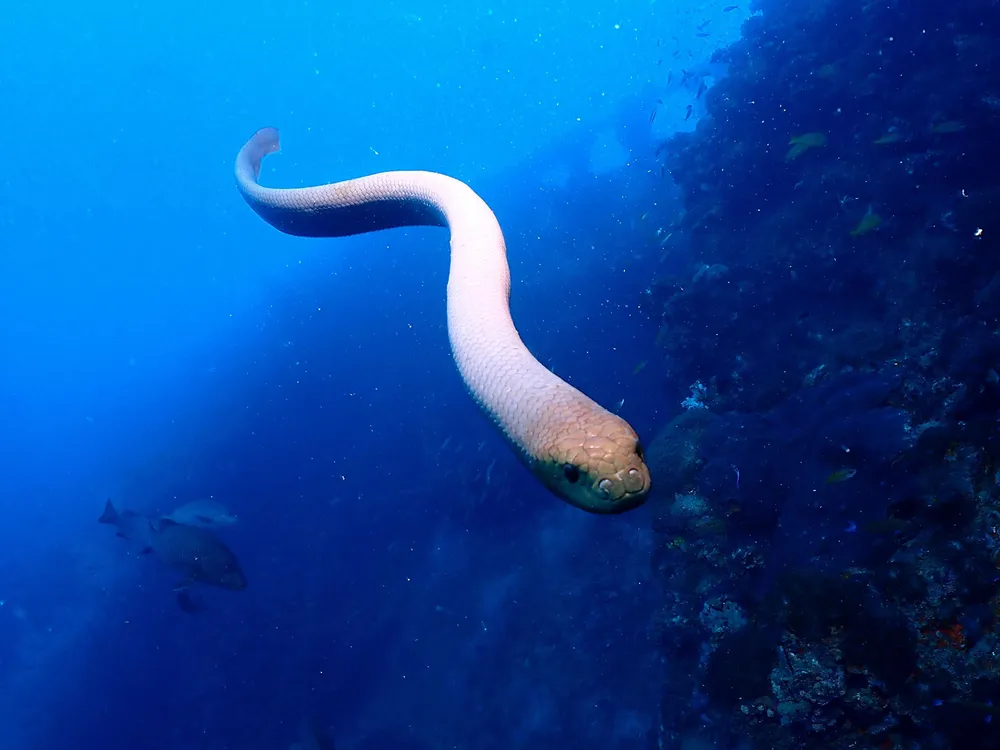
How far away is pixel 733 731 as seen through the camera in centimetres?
517

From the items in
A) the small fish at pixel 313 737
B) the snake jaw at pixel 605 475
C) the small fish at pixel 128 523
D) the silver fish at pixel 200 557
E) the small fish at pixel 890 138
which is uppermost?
the snake jaw at pixel 605 475

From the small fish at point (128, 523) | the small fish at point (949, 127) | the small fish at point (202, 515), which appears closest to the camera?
the small fish at point (949, 127)

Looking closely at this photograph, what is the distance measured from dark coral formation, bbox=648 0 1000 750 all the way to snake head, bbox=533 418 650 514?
12.8 ft

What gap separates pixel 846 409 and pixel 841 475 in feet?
3.83

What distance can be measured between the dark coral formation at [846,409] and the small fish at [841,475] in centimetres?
3

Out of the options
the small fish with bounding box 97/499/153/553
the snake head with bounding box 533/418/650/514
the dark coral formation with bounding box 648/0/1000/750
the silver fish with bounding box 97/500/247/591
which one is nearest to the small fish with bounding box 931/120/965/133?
the dark coral formation with bounding box 648/0/1000/750

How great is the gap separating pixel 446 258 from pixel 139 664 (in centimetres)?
1554

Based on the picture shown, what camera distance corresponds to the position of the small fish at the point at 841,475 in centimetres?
481

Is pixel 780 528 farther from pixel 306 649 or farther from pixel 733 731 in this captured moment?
pixel 306 649

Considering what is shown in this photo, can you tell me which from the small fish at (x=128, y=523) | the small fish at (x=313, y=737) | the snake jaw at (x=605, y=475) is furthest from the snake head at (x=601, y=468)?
the small fish at (x=128, y=523)

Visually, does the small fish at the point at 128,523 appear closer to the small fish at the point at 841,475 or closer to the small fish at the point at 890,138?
the small fish at the point at 841,475

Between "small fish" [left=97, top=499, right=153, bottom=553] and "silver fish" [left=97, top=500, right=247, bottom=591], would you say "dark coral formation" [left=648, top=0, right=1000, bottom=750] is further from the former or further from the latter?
"small fish" [left=97, top=499, right=153, bottom=553]

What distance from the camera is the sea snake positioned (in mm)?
1578

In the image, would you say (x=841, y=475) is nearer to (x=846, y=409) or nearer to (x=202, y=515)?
(x=846, y=409)
